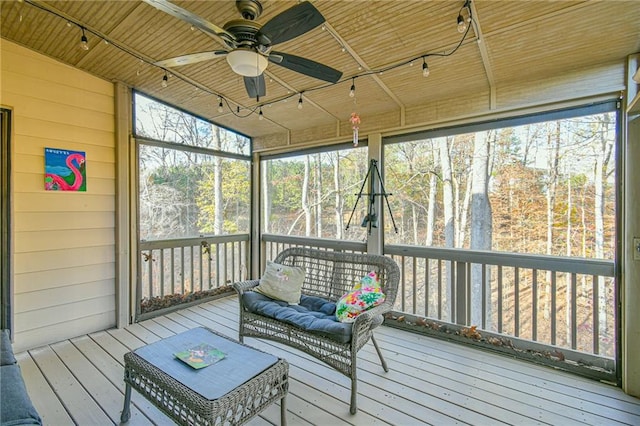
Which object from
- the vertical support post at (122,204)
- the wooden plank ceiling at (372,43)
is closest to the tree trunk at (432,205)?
the wooden plank ceiling at (372,43)

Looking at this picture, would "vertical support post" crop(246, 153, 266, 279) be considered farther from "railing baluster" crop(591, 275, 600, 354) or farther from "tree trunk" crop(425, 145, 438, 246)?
"railing baluster" crop(591, 275, 600, 354)

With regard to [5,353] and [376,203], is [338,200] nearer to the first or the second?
[376,203]

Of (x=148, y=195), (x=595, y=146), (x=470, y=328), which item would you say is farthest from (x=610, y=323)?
(x=148, y=195)

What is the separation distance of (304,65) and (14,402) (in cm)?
236

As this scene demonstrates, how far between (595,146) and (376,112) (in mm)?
2224

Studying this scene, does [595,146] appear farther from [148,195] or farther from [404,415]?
[148,195]

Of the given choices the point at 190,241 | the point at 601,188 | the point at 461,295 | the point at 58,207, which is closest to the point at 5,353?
the point at 58,207

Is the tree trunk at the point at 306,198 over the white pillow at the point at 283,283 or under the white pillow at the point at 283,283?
over

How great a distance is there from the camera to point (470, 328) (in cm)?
315

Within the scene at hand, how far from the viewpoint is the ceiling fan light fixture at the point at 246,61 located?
1.80m

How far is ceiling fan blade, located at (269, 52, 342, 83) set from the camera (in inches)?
76.3

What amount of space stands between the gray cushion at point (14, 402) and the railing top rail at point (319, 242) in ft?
10.6

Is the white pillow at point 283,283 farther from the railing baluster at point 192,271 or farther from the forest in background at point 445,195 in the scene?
the railing baluster at point 192,271

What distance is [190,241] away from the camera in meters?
4.30
